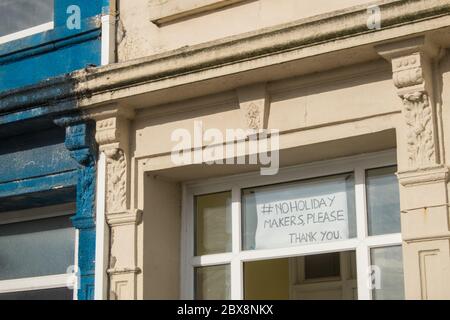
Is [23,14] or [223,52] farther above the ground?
[23,14]

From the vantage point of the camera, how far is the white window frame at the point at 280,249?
690cm

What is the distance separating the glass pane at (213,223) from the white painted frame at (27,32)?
181 cm

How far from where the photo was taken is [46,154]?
8078 mm

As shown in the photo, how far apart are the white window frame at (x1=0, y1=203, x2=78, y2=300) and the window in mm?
1373

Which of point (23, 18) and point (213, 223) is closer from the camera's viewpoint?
point (213, 223)

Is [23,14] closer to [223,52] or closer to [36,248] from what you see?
[36,248]

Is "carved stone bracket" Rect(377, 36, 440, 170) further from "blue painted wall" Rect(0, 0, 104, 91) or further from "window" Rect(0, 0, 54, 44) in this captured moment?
"window" Rect(0, 0, 54, 44)

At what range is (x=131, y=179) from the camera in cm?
755

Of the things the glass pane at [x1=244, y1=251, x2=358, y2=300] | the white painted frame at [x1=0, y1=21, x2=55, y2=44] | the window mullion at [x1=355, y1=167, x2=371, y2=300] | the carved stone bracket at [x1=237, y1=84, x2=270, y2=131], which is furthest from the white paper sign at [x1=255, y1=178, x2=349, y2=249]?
the white painted frame at [x1=0, y1=21, x2=55, y2=44]

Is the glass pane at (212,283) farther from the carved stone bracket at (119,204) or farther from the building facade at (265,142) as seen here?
the carved stone bracket at (119,204)

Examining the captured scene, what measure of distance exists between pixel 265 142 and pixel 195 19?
3.50 ft

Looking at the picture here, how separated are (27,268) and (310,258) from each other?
2955mm

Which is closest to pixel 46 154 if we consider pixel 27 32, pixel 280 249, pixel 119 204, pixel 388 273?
pixel 119 204

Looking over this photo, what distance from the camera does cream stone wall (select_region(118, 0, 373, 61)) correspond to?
7035 millimetres
